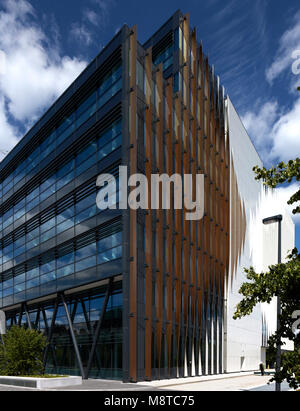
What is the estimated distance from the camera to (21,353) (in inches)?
1128

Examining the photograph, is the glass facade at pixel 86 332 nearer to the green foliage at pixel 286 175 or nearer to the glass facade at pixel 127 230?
the glass facade at pixel 127 230

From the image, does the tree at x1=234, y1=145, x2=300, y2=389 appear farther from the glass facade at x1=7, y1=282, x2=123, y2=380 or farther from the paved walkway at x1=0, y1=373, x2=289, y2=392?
the glass facade at x1=7, y1=282, x2=123, y2=380

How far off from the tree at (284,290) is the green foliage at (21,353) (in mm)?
21394

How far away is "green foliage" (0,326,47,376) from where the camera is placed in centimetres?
2842

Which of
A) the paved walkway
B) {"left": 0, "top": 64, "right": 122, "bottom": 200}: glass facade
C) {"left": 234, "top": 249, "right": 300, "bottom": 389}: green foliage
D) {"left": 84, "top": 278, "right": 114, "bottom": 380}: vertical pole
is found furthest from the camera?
{"left": 0, "top": 64, "right": 122, "bottom": 200}: glass facade

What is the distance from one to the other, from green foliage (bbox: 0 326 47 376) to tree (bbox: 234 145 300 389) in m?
21.4

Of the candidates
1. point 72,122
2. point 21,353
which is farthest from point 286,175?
point 72,122

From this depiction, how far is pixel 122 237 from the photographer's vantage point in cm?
3188

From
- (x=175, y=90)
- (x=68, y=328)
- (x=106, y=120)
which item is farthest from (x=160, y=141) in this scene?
(x=68, y=328)

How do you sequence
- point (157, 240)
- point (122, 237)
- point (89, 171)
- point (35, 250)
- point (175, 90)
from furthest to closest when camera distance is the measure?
point (35, 250) → point (175, 90) → point (89, 171) → point (157, 240) → point (122, 237)

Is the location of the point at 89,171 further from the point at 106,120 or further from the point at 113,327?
the point at 113,327

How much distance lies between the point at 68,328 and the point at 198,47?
98.7 feet


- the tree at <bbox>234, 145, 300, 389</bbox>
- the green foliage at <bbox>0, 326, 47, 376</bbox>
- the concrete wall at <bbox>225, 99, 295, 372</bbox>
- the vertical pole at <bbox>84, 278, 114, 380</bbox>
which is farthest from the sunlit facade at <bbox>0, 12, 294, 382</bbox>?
the tree at <bbox>234, 145, 300, 389</bbox>

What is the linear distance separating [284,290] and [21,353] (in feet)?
75.9
